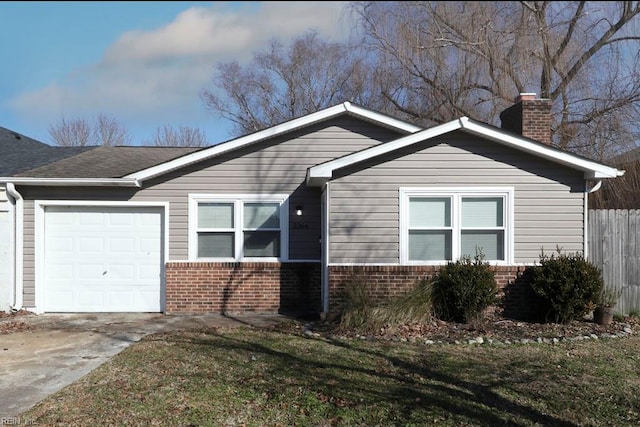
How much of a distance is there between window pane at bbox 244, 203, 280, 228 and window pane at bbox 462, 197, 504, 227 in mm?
3640

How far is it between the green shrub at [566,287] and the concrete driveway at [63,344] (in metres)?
4.64

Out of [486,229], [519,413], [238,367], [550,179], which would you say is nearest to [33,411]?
[238,367]

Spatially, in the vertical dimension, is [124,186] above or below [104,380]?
above

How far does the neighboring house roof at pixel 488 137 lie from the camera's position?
31.2 ft

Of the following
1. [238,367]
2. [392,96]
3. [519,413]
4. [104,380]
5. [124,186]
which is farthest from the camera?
[392,96]

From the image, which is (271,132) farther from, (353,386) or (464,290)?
(353,386)

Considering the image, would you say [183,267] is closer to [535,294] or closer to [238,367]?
[238,367]

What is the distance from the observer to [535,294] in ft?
31.4

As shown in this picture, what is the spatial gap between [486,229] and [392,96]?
11.6m

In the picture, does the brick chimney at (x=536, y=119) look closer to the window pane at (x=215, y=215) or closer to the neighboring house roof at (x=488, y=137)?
the neighboring house roof at (x=488, y=137)

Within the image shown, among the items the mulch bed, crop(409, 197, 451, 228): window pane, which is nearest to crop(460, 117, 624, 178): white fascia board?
crop(409, 197, 451, 228): window pane

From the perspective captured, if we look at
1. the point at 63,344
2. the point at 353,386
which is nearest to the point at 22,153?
the point at 63,344

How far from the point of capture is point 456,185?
32.6 feet
